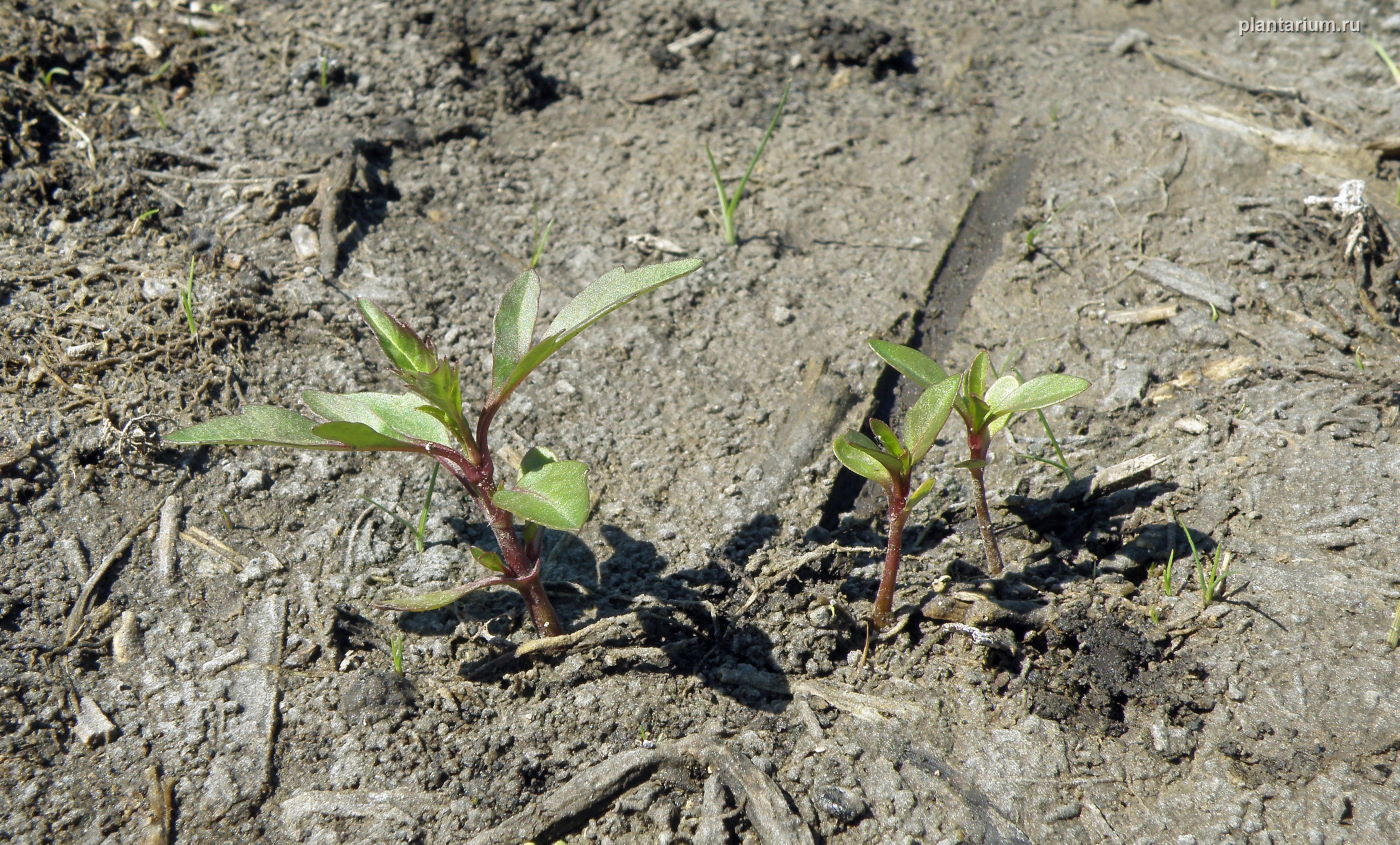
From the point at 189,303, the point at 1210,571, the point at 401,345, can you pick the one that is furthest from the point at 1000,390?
the point at 189,303

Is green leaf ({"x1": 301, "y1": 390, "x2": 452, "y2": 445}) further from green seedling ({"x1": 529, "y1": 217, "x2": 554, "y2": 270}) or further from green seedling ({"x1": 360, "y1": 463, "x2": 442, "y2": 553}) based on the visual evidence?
green seedling ({"x1": 529, "y1": 217, "x2": 554, "y2": 270})

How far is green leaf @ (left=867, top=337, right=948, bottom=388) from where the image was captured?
204cm

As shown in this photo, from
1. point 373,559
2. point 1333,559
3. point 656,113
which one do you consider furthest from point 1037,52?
point 373,559

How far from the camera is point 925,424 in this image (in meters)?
1.94

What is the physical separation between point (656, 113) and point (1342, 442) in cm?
256

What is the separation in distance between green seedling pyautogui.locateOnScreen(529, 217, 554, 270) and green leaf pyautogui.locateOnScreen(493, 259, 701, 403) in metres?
1.16

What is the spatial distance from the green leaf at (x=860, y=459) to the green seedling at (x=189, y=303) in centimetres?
185

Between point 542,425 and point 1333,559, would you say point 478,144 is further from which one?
point 1333,559

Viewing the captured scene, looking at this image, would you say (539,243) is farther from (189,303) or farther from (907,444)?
(907,444)

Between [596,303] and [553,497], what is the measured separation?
1.33ft

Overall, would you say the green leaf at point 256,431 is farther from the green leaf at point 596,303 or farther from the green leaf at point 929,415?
the green leaf at point 929,415

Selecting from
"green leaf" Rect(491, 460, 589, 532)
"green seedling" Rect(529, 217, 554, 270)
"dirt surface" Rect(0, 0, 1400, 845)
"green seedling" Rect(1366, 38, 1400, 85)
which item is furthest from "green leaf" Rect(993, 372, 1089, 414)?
"green seedling" Rect(1366, 38, 1400, 85)

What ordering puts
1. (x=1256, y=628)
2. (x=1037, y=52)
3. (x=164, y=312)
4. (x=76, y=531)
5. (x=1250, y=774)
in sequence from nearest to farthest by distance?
(x=1250, y=774), (x=1256, y=628), (x=76, y=531), (x=164, y=312), (x=1037, y=52)

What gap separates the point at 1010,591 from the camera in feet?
7.57
